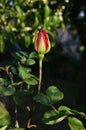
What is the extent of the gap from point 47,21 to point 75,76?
179 inches

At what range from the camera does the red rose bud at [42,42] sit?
1538 millimetres

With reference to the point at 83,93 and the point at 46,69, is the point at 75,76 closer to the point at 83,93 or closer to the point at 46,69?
the point at 46,69

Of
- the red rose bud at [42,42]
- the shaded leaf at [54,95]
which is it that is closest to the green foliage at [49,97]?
the shaded leaf at [54,95]

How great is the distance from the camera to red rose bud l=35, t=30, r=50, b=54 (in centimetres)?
154

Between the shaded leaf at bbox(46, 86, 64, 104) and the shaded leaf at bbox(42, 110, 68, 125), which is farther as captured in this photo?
the shaded leaf at bbox(46, 86, 64, 104)

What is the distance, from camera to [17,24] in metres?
3.84

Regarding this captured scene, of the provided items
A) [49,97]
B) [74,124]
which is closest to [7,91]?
[49,97]

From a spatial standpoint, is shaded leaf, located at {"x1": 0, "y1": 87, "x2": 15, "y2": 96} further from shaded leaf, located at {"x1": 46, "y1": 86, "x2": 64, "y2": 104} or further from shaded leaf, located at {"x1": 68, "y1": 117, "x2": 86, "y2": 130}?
shaded leaf, located at {"x1": 68, "y1": 117, "x2": 86, "y2": 130}

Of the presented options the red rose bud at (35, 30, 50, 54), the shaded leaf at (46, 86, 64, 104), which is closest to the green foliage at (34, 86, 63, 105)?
the shaded leaf at (46, 86, 64, 104)

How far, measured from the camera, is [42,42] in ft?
5.09

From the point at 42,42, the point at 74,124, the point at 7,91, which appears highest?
the point at 42,42

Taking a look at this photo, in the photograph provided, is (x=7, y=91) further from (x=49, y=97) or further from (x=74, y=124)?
(x=74, y=124)

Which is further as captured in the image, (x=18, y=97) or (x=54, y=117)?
(x=18, y=97)

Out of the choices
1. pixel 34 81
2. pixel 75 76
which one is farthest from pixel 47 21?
pixel 75 76
